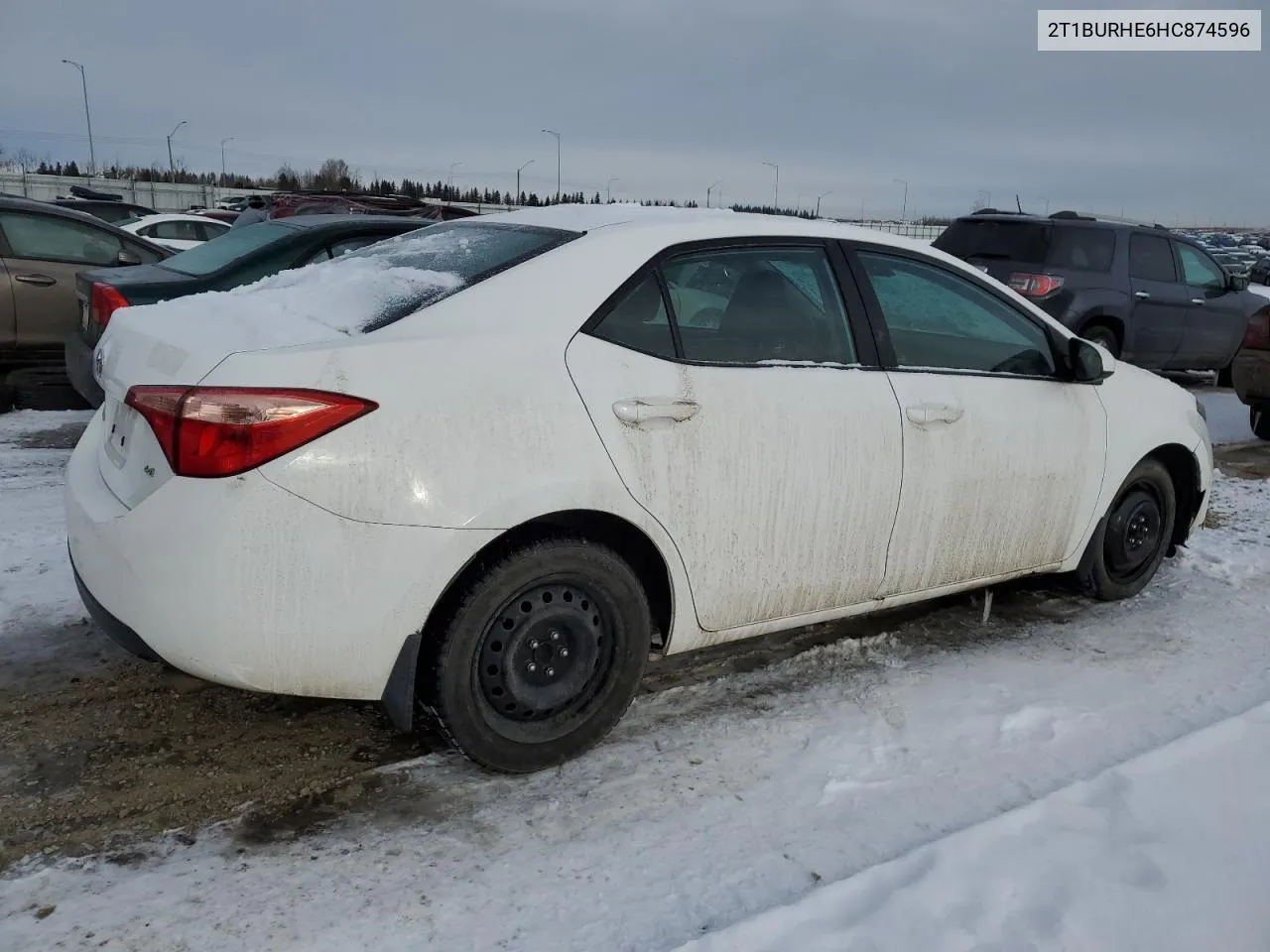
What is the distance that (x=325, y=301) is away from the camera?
10.1 feet

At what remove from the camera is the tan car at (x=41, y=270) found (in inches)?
298

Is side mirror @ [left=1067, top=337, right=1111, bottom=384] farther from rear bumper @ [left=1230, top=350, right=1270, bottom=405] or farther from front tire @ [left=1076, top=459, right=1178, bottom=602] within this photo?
rear bumper @ [left=1230, top=350, right=1270, bottom=405]

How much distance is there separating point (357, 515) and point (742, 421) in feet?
3.96

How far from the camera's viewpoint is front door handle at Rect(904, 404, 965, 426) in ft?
11.5

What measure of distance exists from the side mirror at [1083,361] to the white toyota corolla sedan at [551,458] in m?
0.01

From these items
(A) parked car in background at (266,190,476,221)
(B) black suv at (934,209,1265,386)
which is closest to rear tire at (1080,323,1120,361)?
(B) black suv at (934,209,1265,386)

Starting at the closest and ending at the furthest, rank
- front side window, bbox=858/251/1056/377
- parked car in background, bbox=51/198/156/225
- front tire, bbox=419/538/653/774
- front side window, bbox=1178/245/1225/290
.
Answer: front tire, bbox=419/538/653/774
front side window, bbox=858/251/1056/377
front side window, bbox=1178/245/1225/290
parked car in background, bbox=51/198/156/225

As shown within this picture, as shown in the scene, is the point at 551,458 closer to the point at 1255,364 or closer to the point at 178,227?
the point at 1255,364

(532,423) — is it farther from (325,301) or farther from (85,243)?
(85,243)

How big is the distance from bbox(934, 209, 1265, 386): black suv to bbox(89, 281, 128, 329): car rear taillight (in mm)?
8074

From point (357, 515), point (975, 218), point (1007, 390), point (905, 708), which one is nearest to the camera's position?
point (357, 515)

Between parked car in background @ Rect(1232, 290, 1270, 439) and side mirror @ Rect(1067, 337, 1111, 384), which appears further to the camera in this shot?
parked car in background @ Rect(1232, 290, 1270, 439)

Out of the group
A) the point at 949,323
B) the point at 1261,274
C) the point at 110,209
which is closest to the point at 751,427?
the point at 949,323

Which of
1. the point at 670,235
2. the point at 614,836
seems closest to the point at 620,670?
the point at 614,836
